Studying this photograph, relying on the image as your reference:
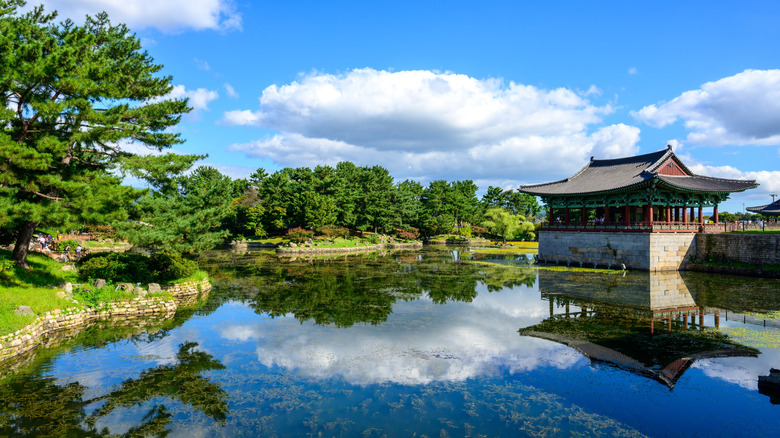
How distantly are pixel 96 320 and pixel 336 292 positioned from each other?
10290mm

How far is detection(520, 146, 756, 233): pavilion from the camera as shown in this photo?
29484 mm

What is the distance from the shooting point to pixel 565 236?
1368 inches

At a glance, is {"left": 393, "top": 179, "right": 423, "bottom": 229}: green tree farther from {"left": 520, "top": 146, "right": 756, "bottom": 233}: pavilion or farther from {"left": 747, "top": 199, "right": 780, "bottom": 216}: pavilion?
{"left": 747, "top": 199, "right": 780, "bottom": 216}: pavilion

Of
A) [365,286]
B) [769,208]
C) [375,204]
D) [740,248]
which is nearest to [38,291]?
[365,286]

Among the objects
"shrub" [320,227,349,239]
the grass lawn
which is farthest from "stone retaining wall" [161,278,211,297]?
"shrub" [320,227,349,239]

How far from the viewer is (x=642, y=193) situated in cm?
3033

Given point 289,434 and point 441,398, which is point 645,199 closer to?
point 441,398

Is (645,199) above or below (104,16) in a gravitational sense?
below

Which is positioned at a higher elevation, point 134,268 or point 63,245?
point 63,245

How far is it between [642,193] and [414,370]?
28012 mm

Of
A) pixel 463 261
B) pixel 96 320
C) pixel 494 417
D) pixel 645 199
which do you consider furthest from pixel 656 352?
pixel 463 261

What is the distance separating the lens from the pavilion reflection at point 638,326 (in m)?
10.8

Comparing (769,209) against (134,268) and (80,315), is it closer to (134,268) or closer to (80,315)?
(134,268)

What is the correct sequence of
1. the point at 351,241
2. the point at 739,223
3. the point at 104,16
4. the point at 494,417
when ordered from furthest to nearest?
1. the point at 351,241
2. the point at 739,223
3. the point at 104,16
4. the point at 494,417
